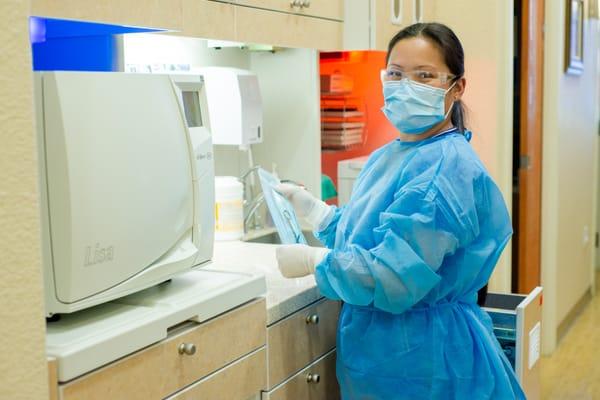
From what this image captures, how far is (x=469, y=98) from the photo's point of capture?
3230mm

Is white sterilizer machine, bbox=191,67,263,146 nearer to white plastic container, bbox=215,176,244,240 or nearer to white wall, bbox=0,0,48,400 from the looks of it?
white plastic container, bbox=215,176,244,240

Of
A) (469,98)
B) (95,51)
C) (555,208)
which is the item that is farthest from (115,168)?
(555,208)

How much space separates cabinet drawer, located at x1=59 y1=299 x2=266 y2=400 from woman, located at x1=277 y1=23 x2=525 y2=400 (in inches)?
7.7

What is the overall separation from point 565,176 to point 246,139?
238 cm

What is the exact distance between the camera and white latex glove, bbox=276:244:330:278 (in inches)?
66.5

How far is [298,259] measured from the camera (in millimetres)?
1705

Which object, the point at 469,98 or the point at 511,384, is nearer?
the point at 511,384

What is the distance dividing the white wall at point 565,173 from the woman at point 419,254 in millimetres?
2178

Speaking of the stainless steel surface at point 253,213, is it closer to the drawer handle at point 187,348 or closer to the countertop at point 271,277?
the countertop at point 271,277

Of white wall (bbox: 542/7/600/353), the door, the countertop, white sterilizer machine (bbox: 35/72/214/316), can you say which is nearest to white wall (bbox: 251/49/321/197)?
the countertop

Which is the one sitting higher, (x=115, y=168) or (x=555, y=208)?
(x=115, y=168)

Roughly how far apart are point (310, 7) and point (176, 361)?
4.37ft

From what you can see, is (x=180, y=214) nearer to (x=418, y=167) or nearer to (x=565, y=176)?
(x=418, y=167)

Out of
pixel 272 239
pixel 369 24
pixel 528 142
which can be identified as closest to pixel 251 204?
pixel 272 239
